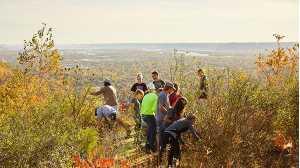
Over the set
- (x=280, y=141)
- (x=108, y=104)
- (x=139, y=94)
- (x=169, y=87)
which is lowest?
(x=280, y=141)

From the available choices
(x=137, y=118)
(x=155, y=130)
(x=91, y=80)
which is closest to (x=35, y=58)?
(x=91, y=80)

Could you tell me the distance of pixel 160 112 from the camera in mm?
9922

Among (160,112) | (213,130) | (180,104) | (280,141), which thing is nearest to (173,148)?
(160,112)

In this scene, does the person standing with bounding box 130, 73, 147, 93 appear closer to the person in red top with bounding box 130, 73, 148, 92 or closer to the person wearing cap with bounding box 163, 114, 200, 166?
the person in red top with bounding box 130, 73, 148, 92

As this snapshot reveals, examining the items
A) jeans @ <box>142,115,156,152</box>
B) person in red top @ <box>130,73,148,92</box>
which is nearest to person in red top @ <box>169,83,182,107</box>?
jeans @ <box>142,115,156,152</box>

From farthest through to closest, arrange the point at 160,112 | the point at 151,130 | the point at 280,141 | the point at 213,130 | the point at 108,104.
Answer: the point at 108,104, the point at 280,141, the point at 213,130, the point at 151,130, the point at 160,112

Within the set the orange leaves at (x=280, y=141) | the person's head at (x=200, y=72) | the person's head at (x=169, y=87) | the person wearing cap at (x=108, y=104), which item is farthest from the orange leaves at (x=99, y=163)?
the orange leaves at (x=280, y=141)

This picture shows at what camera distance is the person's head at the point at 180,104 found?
9.51 m

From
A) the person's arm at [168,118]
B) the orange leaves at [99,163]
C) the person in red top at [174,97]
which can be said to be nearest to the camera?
the orange leaves at [99,163]

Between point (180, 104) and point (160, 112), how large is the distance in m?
0.51

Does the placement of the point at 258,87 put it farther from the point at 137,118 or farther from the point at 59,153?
the point at 59,153

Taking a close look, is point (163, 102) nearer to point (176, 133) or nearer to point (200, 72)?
point (176, 133)

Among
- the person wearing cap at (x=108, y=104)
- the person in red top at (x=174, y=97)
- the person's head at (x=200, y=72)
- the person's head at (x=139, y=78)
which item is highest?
the person's head at (x=200, y=72)

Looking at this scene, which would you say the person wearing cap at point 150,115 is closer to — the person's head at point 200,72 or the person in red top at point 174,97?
the person in red top at point 174,97
